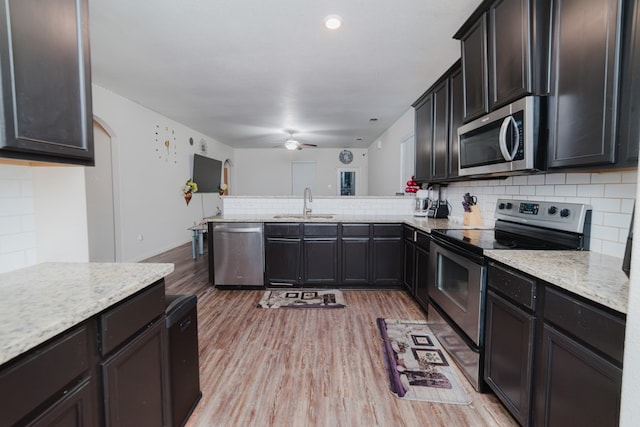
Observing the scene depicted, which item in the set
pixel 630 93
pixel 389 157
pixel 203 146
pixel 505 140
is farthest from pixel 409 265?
pixel 203 146

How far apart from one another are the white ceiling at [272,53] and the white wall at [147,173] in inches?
11.6

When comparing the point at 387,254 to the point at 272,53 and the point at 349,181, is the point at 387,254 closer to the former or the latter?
the point at 272,53

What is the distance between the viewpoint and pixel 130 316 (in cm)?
108

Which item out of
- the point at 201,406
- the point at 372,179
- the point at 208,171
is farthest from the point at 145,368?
the point at 372,179

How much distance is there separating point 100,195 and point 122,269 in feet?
A: 12.9

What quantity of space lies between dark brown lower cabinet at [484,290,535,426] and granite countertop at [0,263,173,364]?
1653 mm

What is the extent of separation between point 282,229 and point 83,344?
268cm

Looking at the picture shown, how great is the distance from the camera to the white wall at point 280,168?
9586mm

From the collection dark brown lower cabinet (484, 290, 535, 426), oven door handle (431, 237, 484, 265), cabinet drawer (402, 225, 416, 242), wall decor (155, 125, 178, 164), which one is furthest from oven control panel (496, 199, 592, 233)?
wall decor (155, 125, 178, 164)

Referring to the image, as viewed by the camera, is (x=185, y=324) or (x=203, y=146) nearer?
(x=185, y=324)

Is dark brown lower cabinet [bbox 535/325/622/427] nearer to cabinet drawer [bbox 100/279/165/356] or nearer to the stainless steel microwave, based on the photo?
the stainless steel microwave

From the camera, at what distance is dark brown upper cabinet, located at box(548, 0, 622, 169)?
122cm

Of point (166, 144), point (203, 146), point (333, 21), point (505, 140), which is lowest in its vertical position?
point (505, 140)

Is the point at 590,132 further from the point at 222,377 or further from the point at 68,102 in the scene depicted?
the point at 222,377
